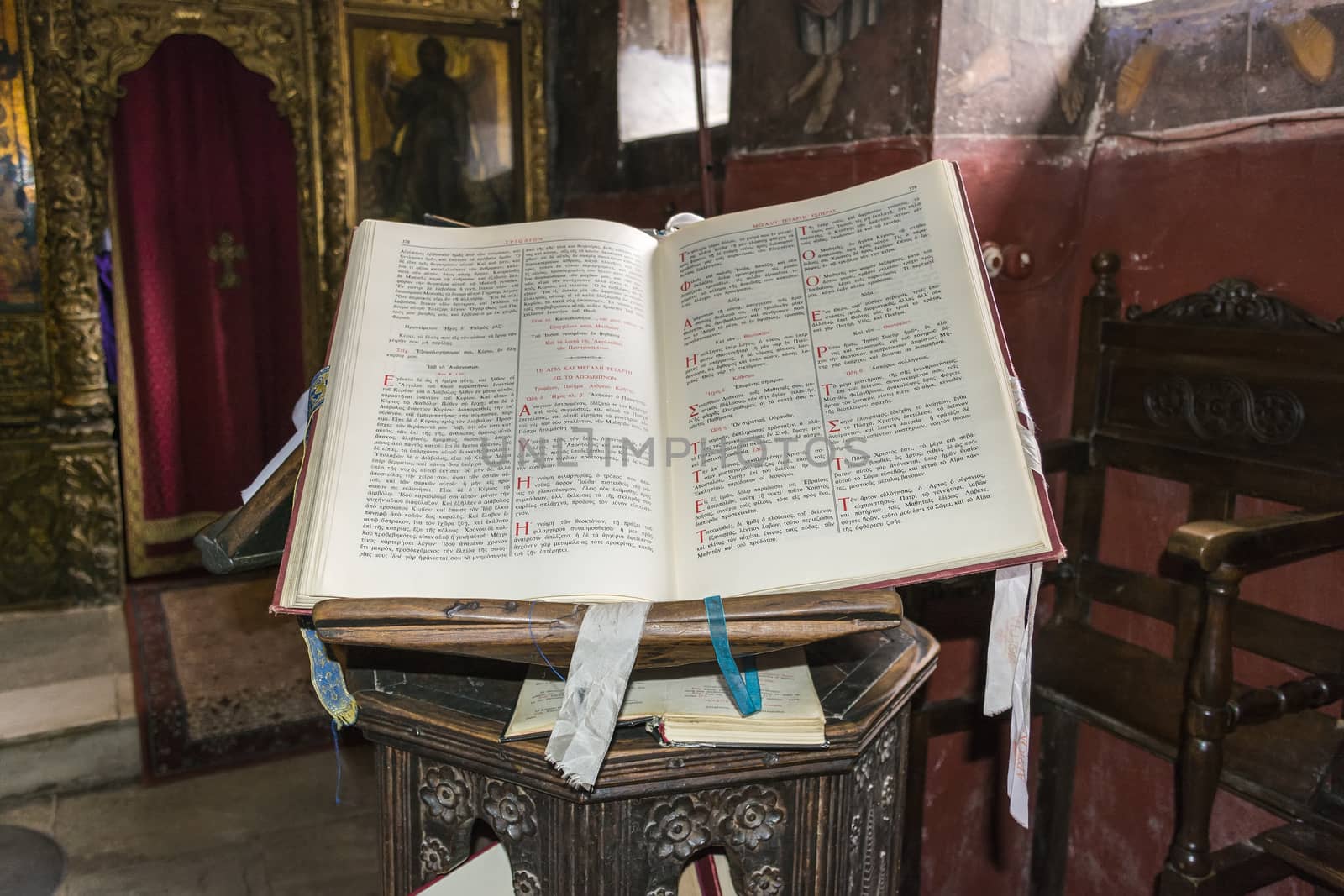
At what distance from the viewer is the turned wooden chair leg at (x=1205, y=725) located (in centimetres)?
142

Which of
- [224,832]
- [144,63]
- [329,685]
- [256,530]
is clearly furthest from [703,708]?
[144,63]


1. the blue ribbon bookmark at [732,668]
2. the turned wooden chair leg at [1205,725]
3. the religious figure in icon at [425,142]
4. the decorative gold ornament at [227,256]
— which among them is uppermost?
the religious figure in icon at [425,142]

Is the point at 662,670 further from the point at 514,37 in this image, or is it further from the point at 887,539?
the point at 514,37

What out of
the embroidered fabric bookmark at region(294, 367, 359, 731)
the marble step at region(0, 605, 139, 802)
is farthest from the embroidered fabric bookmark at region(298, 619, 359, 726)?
the marble step at region(0, 605, 139, 802)

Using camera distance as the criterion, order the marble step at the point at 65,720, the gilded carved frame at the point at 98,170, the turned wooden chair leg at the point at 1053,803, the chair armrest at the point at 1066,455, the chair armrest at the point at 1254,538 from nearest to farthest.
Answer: the chair armrest at the point at 1254,538 → the chair armrest at the point at 1066,455 → the turned wooden chair leg at the point at 1053,803 → the marble step at the point at 65,720 → the gilded carved frame at the point at 98,170

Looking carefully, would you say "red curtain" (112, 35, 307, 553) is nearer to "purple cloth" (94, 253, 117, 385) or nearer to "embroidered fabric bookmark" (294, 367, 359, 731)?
"purple cloth" (94, 253, 117, 385)

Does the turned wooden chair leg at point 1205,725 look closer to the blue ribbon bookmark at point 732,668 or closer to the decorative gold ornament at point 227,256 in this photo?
the blue ribbon bookmark at point 732,668

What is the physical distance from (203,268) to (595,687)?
11.0ft

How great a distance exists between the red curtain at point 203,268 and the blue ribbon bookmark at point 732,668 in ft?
10.8

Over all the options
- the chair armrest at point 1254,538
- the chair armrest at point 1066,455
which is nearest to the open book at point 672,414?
the chair armrest at point 1254,538

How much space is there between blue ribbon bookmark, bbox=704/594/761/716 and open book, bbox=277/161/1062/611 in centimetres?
4

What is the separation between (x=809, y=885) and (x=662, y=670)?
0.74 feet

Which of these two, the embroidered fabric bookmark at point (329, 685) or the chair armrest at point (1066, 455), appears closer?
the embroidered fabric bookmark at point (329, 685)

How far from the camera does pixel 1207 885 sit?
147cm
